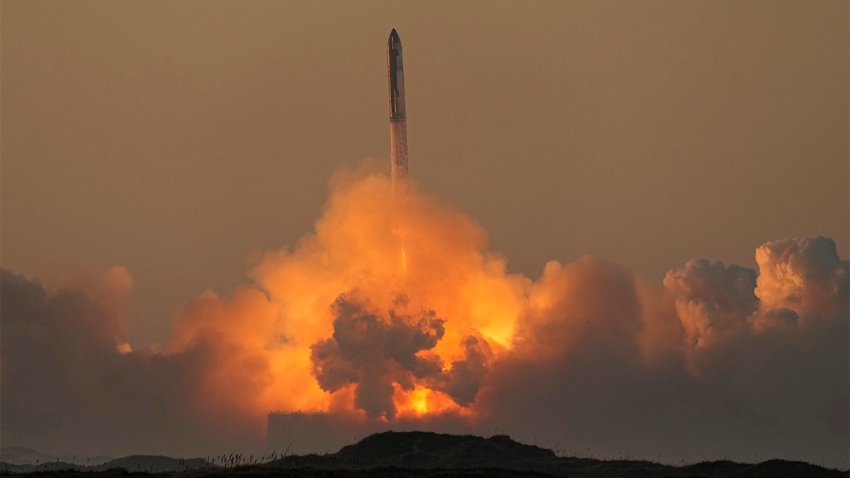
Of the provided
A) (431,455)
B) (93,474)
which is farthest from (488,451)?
(93,474)

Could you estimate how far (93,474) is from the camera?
5930 inches

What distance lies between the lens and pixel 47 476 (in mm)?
147250

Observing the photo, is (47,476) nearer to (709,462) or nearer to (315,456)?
(315,456)

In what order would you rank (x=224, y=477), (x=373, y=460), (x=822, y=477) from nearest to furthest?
(x=224, y=477), (x=822, y=477), (x=373, y=460)

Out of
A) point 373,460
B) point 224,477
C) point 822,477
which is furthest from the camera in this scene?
point 373,460

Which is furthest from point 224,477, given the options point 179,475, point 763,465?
point 763,465

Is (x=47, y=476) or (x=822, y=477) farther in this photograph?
(x=822, y=477)

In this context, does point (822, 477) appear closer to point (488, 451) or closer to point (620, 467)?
point (620, 467)

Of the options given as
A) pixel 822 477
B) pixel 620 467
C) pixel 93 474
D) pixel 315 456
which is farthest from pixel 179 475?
pixel 822 477

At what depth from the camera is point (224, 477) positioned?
14538 cm

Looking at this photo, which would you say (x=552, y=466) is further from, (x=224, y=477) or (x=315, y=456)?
(x=224, y=477)

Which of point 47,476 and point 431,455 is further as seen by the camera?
point 431,455

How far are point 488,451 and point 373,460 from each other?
11140 mm

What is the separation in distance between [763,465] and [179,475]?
53.3 meters
